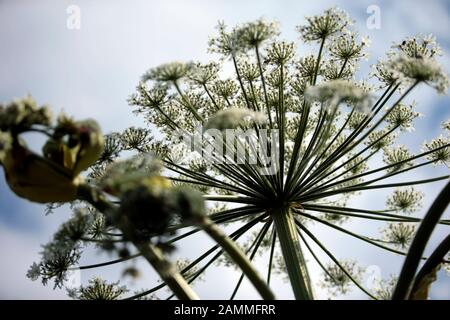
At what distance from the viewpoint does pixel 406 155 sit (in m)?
11.6

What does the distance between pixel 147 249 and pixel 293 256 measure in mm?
4252

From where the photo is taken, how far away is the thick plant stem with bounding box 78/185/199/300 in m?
3.93

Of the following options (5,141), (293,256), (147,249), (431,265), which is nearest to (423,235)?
(431,265)

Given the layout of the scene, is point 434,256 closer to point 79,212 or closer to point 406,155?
point 79,212

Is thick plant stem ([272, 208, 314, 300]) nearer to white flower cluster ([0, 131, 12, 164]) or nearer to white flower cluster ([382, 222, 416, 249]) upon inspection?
white flower cluster ([382, 222, 416, 249])

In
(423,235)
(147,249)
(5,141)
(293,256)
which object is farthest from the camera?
(293,256)

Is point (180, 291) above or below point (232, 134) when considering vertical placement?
below

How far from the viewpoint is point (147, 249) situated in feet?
13.6

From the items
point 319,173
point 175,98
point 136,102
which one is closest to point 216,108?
point 175,98

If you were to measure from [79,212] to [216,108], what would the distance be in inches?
258

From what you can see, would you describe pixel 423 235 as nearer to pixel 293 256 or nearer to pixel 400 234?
pixel 293 256

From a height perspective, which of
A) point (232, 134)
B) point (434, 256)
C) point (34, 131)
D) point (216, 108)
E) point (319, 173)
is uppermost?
point (216, 108)

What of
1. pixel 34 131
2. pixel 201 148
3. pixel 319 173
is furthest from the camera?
pixel 201 148
